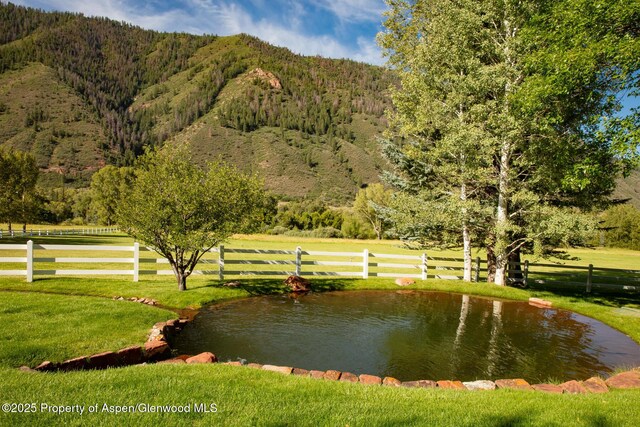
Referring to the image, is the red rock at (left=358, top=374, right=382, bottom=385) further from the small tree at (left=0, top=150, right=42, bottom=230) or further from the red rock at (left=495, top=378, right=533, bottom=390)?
the small tree at (left=0, top=150, right=42, bottom=230)

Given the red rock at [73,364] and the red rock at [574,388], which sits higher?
the red rock at [73,364]

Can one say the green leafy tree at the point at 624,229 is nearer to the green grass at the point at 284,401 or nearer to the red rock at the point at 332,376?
the green grass at the point at 284,401

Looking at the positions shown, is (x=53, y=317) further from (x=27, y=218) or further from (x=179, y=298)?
(x=27, y=218)

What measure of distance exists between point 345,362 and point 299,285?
778cm

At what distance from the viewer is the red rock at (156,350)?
23.7 ft

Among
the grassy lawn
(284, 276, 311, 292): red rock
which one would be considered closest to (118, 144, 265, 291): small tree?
(284, 276, 311, 292): red rock

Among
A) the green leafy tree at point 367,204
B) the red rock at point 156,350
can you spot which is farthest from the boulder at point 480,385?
the green leafy tree at point 367,204

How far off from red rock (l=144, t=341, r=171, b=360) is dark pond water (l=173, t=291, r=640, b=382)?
2.05ft

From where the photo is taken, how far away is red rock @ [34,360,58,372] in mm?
6039

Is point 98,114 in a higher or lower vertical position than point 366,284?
higher

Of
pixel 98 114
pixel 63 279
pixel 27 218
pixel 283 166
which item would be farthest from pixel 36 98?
pixel 63 279

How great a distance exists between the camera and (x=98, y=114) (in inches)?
6895

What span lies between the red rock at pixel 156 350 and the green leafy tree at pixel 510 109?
471 inches

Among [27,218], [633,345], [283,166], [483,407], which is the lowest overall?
[633,345]
